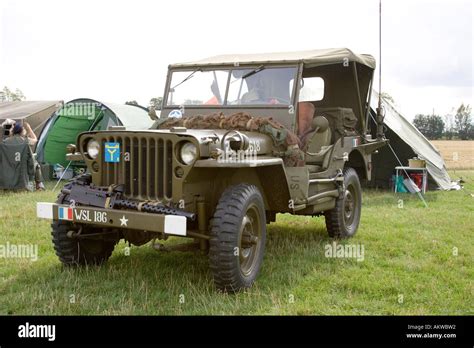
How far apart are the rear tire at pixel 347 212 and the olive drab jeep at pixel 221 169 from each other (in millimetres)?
14

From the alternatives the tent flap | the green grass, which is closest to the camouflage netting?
the green grass

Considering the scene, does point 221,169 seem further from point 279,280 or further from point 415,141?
point 415,141

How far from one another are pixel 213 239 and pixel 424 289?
1995 millimetres

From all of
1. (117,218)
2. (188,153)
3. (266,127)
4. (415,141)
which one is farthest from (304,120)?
(415,141)

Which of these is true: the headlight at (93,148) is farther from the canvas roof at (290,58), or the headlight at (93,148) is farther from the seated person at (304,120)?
the seated person at (304,120)

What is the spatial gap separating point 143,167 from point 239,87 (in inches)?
73.7

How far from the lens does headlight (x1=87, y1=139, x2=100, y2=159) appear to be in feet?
16.4

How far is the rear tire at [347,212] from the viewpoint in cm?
695

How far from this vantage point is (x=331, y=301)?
4.61 m

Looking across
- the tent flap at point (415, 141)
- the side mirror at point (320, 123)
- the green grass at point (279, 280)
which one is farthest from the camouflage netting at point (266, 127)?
the tent flap at point (415, 141)

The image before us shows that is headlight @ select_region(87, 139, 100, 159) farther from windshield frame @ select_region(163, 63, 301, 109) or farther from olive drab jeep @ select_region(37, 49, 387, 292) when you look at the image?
windshield frame @ select_region(163, 63, 301, 109)

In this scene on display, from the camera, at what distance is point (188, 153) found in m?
4.49
